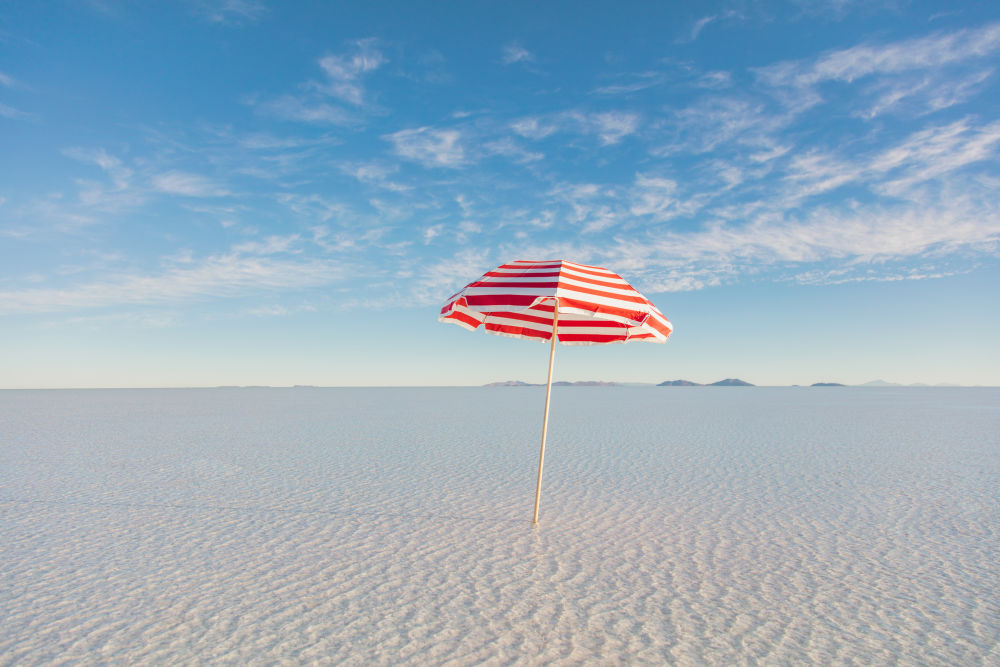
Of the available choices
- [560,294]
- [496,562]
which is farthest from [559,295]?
[496,562]

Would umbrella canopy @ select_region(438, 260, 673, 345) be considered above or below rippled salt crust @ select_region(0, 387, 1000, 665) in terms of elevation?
above

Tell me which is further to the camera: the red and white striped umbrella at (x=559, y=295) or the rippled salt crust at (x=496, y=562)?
the red and white striped umbrella at (x=559, y=295)

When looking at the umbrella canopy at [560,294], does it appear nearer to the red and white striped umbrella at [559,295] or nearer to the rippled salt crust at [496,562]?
the red and white striped umbrella at [559,295]

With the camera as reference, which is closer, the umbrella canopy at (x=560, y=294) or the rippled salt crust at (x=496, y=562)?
the rippled salt crust at (x=496, y=562)

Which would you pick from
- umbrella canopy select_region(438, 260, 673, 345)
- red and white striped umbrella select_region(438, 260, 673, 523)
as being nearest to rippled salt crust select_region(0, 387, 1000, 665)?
red and white striped umbrella select_region(438, 260, 673, 523)

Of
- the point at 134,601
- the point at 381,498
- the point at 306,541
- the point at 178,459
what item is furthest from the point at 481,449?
the point at 134,601

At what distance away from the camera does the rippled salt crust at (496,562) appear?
2.41 m

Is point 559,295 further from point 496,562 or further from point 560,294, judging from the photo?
point 496,562

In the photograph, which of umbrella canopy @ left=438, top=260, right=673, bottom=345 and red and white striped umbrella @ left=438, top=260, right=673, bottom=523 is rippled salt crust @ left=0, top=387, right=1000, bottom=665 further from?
umbrella canopy @ left=438, top=260, right=673, bottom=345

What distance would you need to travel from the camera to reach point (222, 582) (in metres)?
3.02

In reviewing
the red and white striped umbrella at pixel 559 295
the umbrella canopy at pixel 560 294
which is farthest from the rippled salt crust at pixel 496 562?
the umbrella canopy at pixel 560 294

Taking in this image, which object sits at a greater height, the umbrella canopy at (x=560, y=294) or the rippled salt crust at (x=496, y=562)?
the umbrella canopy at (x=560, y=294)

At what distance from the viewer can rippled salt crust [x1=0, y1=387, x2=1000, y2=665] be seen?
2410 mm

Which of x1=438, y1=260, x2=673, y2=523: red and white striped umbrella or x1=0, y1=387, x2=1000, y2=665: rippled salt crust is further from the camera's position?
x1=438, y1=260, x2=673, y2=523: red and white striped umbrella
